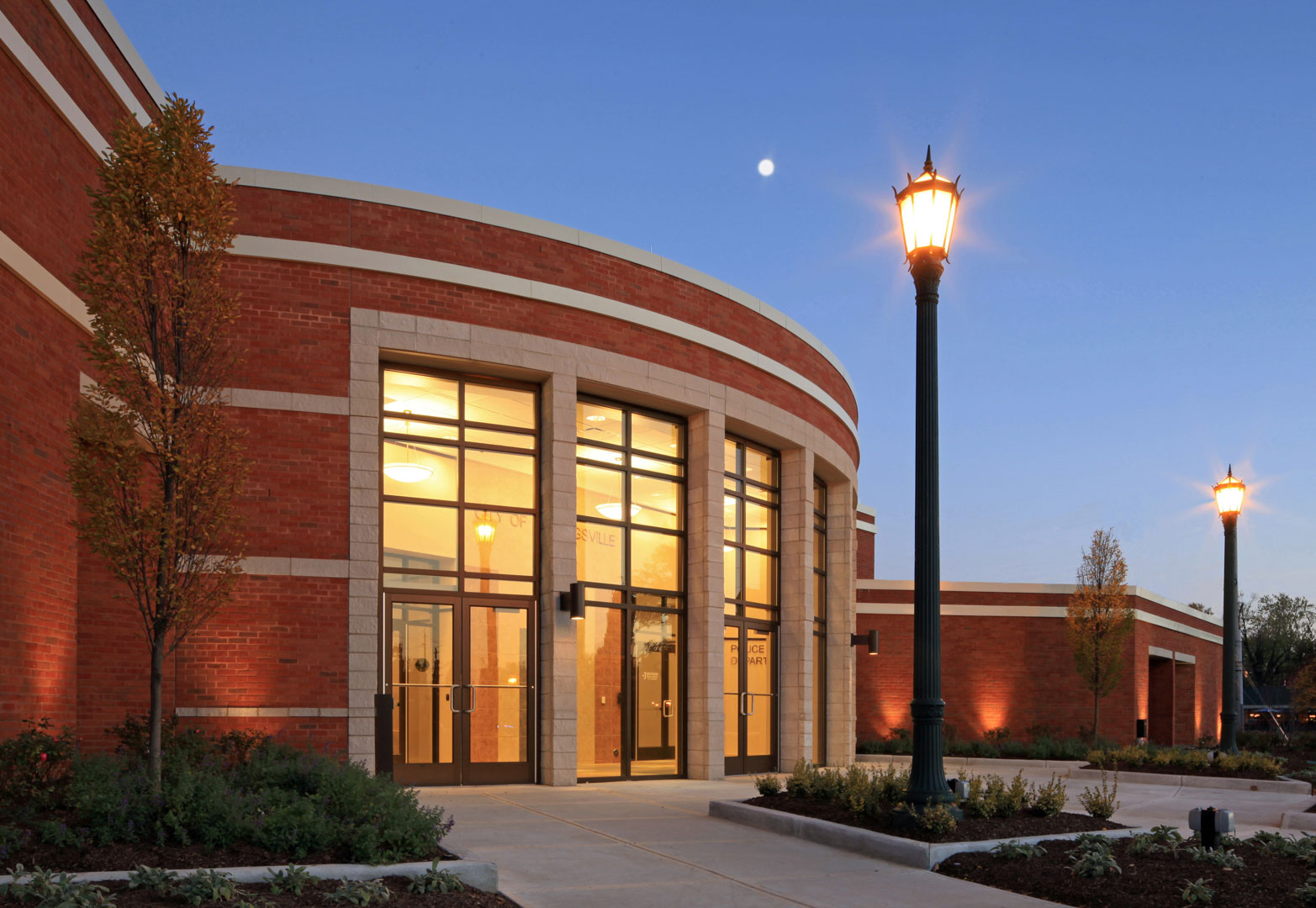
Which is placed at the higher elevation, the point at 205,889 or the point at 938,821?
the point at 205,889

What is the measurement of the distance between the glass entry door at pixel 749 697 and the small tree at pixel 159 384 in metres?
10.6

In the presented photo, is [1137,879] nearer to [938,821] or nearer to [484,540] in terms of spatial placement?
[938,821]

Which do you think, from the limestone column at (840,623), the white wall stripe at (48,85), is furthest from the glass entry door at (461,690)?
the limestone column at (840,623)

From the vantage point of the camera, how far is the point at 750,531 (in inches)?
814

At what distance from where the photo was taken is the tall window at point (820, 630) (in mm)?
23609

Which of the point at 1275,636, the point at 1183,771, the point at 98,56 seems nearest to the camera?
the point at 98,56

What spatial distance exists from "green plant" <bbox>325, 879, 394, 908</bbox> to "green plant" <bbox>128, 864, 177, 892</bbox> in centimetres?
98

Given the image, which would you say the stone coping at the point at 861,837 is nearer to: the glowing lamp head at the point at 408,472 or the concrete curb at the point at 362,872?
the concrete curb at the point at 362,872

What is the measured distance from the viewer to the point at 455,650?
1605 centimetres

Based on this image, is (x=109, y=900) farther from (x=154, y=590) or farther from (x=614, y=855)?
(x=614, y=855)

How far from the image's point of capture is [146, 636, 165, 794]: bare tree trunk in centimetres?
912

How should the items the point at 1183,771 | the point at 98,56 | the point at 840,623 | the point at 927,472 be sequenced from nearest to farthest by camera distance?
A: the point at 927,472, the point at 98,56, the point at 1183,771, the point at 840,623

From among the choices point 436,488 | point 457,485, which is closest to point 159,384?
point 436,488

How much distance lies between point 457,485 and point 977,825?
8744 mm
